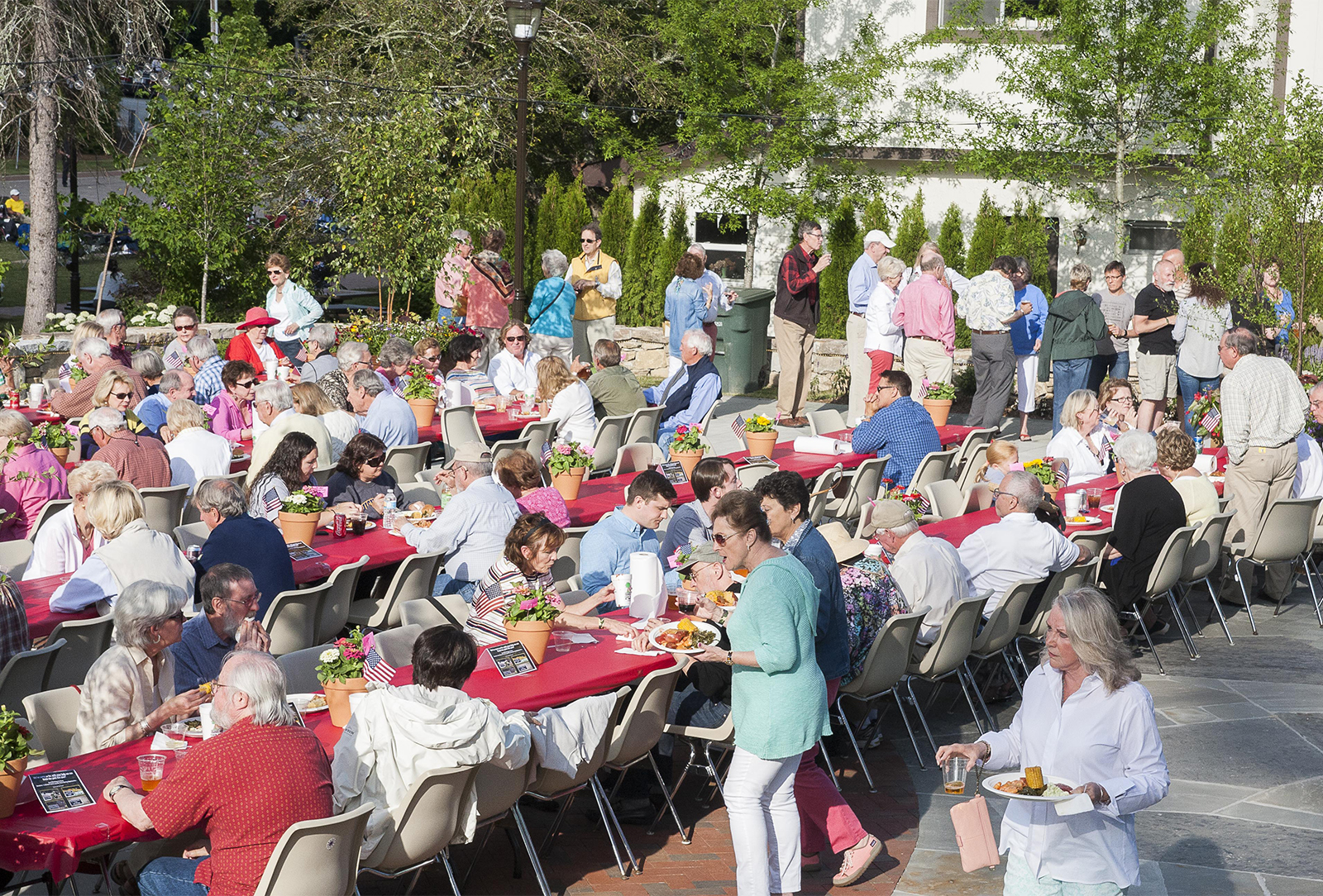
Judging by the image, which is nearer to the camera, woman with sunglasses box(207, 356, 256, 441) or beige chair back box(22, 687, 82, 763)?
beige chair back box(22, 687, 82, 763)

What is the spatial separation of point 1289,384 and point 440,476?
227 inches

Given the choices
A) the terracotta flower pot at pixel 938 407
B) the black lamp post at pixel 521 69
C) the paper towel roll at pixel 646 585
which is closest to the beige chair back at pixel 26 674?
the paper towel roll at pixel 646 585

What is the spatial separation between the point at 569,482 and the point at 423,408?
2807mm

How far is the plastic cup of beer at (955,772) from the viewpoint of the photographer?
4.29m

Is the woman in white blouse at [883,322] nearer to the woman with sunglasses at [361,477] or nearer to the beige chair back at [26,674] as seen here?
the woman with sunglasses at [361,477]

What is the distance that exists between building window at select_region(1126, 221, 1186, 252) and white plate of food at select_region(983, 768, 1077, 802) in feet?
51.3

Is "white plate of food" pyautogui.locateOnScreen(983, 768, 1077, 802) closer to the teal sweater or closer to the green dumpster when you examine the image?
the teal sweater

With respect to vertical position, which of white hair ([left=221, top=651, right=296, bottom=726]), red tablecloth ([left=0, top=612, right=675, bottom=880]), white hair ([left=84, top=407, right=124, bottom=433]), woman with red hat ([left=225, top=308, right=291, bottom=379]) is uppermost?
woman with red hat ([left=225, top=308, right=291, bottom=379])

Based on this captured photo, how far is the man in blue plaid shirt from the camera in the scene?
1064cm

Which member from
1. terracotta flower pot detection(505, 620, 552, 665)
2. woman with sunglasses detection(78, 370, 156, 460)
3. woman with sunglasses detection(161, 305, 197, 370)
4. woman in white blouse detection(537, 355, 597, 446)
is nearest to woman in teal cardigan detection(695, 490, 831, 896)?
terracotta flower pot detection(505, 620, 552, 665)

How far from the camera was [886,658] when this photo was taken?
686cm

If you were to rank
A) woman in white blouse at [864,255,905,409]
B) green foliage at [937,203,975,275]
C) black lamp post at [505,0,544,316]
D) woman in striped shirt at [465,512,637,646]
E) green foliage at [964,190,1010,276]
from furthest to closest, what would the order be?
green foliage at [937,203,975,275], green foliage at [964,190,1010,276], black lamp post at [505,0,544,316], woman in white blouse at [864,255,905,409], woman in striped shirt at [465,512,637,646]

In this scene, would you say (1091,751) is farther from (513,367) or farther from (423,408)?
(513,367)

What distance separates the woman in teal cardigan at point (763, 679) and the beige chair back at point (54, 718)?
2371 millimetres
